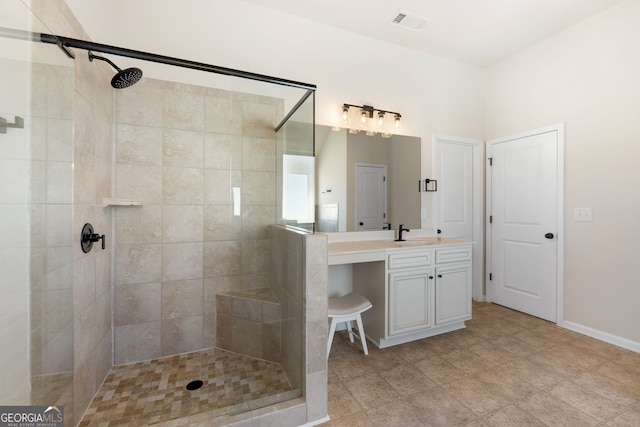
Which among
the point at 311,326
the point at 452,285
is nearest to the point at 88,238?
the point at 311,326

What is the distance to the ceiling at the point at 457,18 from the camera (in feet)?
7.52

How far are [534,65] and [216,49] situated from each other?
336cm

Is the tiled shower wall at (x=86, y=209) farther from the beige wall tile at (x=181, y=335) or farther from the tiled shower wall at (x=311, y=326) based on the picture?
the tiled shower wall at (x=311, y=326)

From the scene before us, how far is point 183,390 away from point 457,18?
3.73 m

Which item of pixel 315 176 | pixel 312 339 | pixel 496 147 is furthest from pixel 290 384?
pixel 496 147

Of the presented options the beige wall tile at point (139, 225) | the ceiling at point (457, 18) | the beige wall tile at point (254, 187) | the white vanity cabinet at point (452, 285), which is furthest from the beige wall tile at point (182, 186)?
the white vanity cabinet at point (452, 285)

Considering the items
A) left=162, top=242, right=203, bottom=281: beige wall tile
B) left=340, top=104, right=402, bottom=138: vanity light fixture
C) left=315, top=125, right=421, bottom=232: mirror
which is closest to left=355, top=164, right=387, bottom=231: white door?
left=315, top=125, right=421, bottom=232: mirror

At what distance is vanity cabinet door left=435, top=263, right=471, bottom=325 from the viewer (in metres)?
2.43

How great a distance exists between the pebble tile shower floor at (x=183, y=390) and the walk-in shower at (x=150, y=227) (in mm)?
13

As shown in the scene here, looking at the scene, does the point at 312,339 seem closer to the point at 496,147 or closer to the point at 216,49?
the point at 216,49

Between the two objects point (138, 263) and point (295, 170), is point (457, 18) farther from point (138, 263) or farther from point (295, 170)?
point (138, 263)

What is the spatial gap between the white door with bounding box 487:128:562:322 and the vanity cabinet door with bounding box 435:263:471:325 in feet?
3.20

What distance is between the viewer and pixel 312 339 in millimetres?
1449

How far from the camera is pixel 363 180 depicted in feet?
8.61
